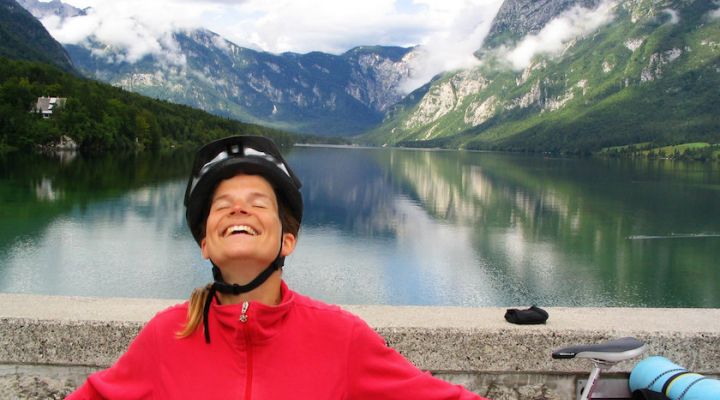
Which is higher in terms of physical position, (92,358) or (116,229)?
(92,358)

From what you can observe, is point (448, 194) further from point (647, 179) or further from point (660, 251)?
point (647, 179)

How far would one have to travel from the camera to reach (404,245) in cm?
3597

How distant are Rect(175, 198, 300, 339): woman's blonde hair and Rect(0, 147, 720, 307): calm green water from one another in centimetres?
2170

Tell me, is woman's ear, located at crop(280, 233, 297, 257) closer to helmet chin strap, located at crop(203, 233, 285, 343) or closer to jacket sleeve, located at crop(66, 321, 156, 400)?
helmet chin strap, located at crop(203, 233, 285, 343)

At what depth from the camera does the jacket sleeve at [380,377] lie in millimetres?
2217

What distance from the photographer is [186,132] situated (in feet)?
476

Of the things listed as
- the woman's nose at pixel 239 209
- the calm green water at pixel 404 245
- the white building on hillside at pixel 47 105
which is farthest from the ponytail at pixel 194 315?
the white building on hillside at pixel 47 105

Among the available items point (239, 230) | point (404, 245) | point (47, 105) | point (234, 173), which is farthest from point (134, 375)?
point (47, 105)

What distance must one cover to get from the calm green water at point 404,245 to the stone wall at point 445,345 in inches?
778

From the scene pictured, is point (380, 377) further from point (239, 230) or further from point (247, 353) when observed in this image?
point (239, 230)

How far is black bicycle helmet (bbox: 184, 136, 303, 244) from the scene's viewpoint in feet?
7.38

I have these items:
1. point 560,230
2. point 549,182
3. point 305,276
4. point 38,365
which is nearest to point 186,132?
point 549,182

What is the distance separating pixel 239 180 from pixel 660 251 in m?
38.4

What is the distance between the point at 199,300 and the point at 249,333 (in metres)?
0.22
